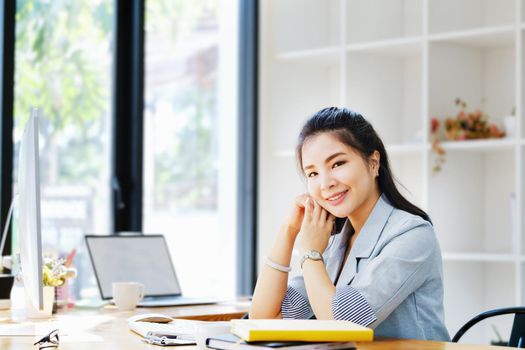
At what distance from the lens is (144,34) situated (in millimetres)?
4074

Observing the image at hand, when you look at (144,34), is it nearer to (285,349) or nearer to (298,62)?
(298,62)

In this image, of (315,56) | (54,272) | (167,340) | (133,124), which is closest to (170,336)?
(167,340)

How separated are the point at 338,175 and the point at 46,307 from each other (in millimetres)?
1007

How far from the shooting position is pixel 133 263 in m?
3.09

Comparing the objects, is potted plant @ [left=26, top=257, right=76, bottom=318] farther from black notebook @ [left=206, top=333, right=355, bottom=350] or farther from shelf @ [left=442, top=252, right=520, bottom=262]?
shelf @ [left=442, top=252, right=520, bottom=262]

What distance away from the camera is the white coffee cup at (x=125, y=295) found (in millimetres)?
2768

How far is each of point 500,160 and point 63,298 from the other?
7.15ft

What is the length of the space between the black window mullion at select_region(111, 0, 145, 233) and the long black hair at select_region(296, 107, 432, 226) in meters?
1.91

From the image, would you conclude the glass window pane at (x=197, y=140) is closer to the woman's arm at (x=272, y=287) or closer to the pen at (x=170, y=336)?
the woman's arm at (x=272, y=287)

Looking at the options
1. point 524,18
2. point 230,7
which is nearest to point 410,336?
point 524,18

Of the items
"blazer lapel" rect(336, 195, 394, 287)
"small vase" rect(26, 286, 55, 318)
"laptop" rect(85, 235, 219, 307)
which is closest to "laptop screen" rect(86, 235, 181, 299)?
"laptop" rect(85, 235, 219, 307)

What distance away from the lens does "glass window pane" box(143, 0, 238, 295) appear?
14.2 feet

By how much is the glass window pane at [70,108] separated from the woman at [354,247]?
5.54 feet

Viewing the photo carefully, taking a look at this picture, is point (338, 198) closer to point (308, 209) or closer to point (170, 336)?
point (308, 209)
